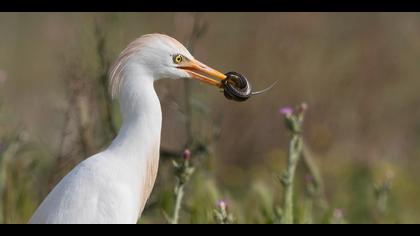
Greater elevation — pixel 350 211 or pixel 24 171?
pixel 24 171

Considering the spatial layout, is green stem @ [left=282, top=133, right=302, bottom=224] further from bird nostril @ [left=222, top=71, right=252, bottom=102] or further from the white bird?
the white bird

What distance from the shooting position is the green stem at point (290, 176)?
4695 mm

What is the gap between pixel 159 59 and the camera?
13.8 feet

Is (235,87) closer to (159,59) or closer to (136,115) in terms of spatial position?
(159,59)

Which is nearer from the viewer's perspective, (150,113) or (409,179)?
(150,113)

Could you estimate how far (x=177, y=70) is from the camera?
4.24 metres

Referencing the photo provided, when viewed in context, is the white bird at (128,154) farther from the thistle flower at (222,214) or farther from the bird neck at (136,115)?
the thistle flower at (222,214)

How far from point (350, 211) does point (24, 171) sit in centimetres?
311

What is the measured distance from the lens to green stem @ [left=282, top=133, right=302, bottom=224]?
4.70m

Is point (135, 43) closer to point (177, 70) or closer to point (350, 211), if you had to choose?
point (177, 70)

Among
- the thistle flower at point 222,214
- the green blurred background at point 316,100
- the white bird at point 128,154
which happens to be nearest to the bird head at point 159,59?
the white bird at point 128,154
